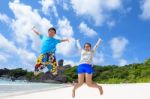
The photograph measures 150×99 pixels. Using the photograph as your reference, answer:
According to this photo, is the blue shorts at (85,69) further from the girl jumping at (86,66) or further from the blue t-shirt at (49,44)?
the blue t-shirt at (49,44)

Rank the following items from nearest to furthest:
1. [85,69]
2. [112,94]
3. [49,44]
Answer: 1. [85,69]
2. [49,44]
3. [112,94]

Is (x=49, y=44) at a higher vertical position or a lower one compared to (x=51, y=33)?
lower

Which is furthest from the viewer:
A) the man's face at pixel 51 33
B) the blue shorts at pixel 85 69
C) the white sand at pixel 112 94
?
the white sand at pixel 112 94

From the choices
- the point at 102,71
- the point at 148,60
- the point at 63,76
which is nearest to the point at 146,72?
the point at 148,60

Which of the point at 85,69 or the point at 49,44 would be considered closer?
the point at 85,69

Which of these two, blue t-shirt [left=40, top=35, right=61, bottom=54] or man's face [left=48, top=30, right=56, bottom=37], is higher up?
man's face [left=48, top=30, right=56, bottom=37]

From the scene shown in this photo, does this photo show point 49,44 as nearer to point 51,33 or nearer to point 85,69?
Result: point 51,33

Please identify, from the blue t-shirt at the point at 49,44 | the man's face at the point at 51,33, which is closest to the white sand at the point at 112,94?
the blue t-shirt at the point at 49,44

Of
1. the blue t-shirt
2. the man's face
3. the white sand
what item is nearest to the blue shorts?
the blue t-shirt

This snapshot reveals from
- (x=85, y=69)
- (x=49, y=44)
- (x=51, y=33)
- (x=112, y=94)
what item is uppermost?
(x=51, y=33)

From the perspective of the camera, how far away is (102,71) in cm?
11088

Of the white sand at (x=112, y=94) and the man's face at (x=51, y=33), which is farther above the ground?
the man's face at (x=51, y=33)

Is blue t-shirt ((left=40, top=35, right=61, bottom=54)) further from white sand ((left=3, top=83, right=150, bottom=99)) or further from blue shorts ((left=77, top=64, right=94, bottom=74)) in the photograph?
white sand ((left=3, top=83, right=150, bottom=99))

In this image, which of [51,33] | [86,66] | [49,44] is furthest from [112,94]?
[51,33]
